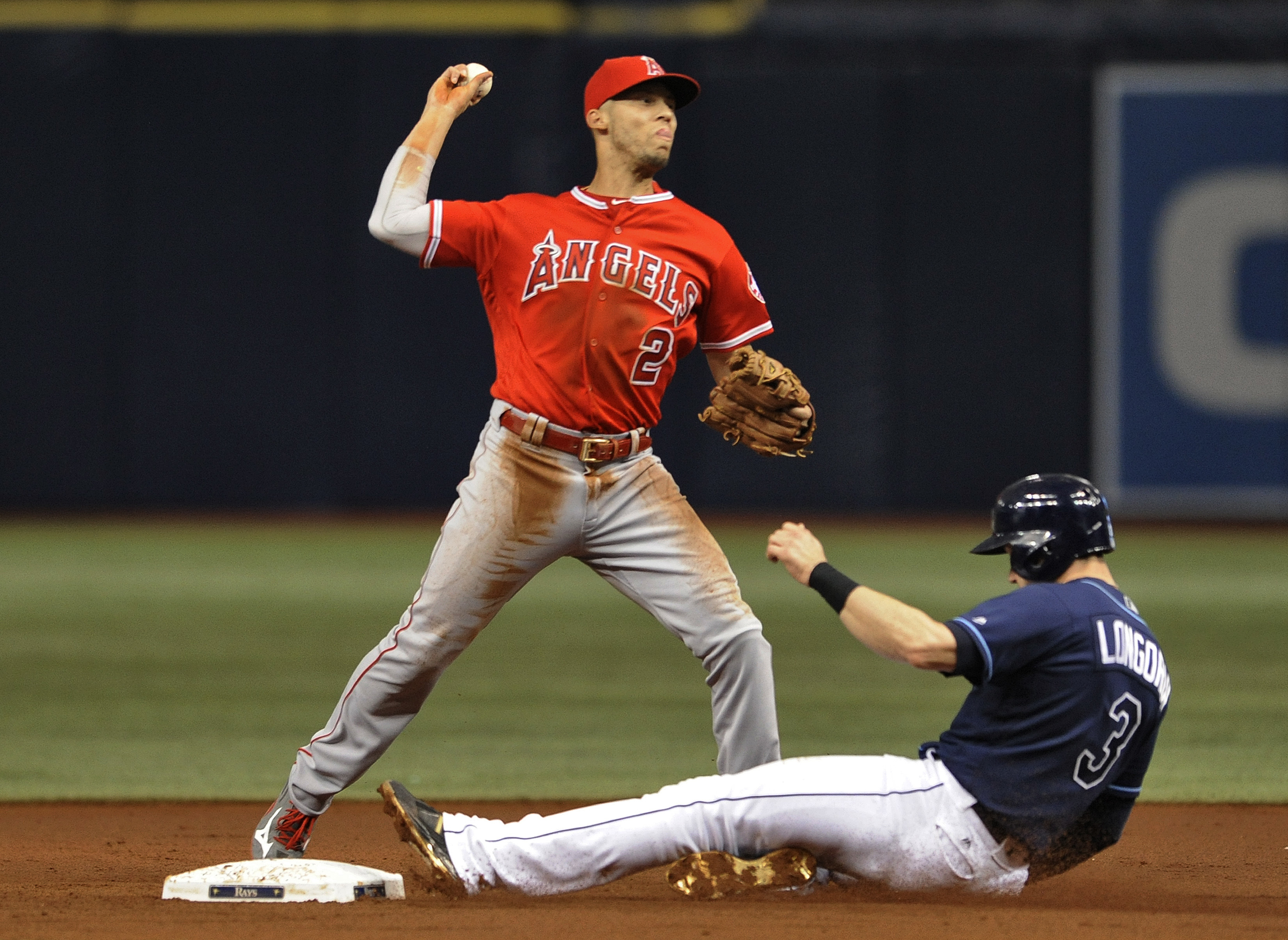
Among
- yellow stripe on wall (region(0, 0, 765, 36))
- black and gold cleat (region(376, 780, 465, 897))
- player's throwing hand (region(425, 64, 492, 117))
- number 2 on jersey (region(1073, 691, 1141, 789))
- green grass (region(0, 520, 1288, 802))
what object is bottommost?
green grass (region(0, 520, 1288, 802))

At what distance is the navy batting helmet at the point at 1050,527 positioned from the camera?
399 centimetres

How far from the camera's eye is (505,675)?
8.98m

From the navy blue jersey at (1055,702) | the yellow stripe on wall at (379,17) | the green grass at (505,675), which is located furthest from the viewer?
the yellow stripe on wall at (379,17)

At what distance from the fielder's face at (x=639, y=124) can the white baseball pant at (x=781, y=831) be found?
1.70m

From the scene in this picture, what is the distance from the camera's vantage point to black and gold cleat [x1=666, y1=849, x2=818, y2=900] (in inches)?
161

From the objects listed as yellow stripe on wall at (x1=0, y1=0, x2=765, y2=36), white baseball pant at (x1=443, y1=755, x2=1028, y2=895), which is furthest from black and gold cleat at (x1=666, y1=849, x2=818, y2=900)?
yellow stripe on wall at (x1=0, y1=0, x2=765, y2=36)

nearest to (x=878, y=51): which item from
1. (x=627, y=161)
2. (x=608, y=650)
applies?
(x=608, y=650)

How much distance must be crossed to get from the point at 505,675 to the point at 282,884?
4.78 m

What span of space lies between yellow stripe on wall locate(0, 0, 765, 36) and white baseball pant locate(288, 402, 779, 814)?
13.8 m

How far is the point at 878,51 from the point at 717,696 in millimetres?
14032

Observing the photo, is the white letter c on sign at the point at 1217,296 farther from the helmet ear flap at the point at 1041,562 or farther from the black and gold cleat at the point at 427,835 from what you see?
the black and gold cleat at the point at 427,835

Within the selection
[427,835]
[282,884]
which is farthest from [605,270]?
[282,884]

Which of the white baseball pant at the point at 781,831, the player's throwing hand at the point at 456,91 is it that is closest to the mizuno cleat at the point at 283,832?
the white baseball pant at the point at 781,831

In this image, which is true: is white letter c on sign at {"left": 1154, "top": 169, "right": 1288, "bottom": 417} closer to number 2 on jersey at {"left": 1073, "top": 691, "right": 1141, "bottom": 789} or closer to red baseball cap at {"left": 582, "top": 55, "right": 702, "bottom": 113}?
red baseball cap at {"left": 582, "top": 55, "right": 702, "bottom": 113}
